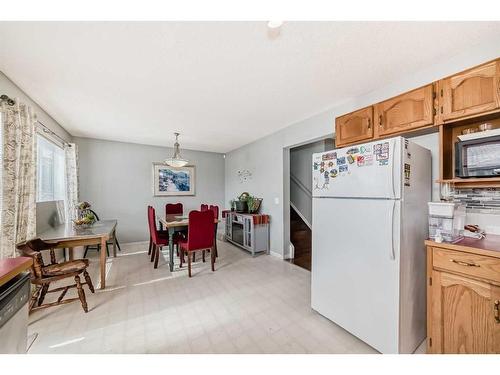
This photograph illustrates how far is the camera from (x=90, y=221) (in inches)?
119

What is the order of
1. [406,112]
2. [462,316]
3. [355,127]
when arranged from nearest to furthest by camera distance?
[462,316], [406,112], [355,127]

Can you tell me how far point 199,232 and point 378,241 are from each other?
2.25 m

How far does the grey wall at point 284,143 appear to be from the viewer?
5.42 feet

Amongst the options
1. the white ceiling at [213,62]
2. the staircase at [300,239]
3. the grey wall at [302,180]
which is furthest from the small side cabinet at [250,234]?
the white ceiling at [213,62]

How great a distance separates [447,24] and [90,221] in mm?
4265

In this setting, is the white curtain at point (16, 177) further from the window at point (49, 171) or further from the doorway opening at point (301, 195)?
the doorway opening at point (301, 195)

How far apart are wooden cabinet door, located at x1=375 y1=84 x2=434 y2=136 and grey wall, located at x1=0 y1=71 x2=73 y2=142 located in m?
3.47

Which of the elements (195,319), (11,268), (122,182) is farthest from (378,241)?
(122,182)

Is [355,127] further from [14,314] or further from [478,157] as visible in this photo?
[14,314]

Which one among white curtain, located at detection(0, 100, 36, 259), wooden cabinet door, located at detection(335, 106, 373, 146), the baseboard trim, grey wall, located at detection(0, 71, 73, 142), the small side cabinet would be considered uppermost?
grey wall, located at detection(0, 71, 73, 142)

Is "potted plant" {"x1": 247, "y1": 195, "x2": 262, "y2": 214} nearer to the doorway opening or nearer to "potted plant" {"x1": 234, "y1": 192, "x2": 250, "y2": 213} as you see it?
"potted plant" {"x1": 234, "y1": 192, "x2": 250, "y2": 213}

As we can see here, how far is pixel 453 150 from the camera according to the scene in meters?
1.64

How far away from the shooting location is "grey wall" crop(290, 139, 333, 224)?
4493mm

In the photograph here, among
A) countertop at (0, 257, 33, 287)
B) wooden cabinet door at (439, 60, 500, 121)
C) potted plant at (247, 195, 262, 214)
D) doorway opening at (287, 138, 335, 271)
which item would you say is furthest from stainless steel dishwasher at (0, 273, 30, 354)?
doorway opening at (287, 138, 335, 271)
